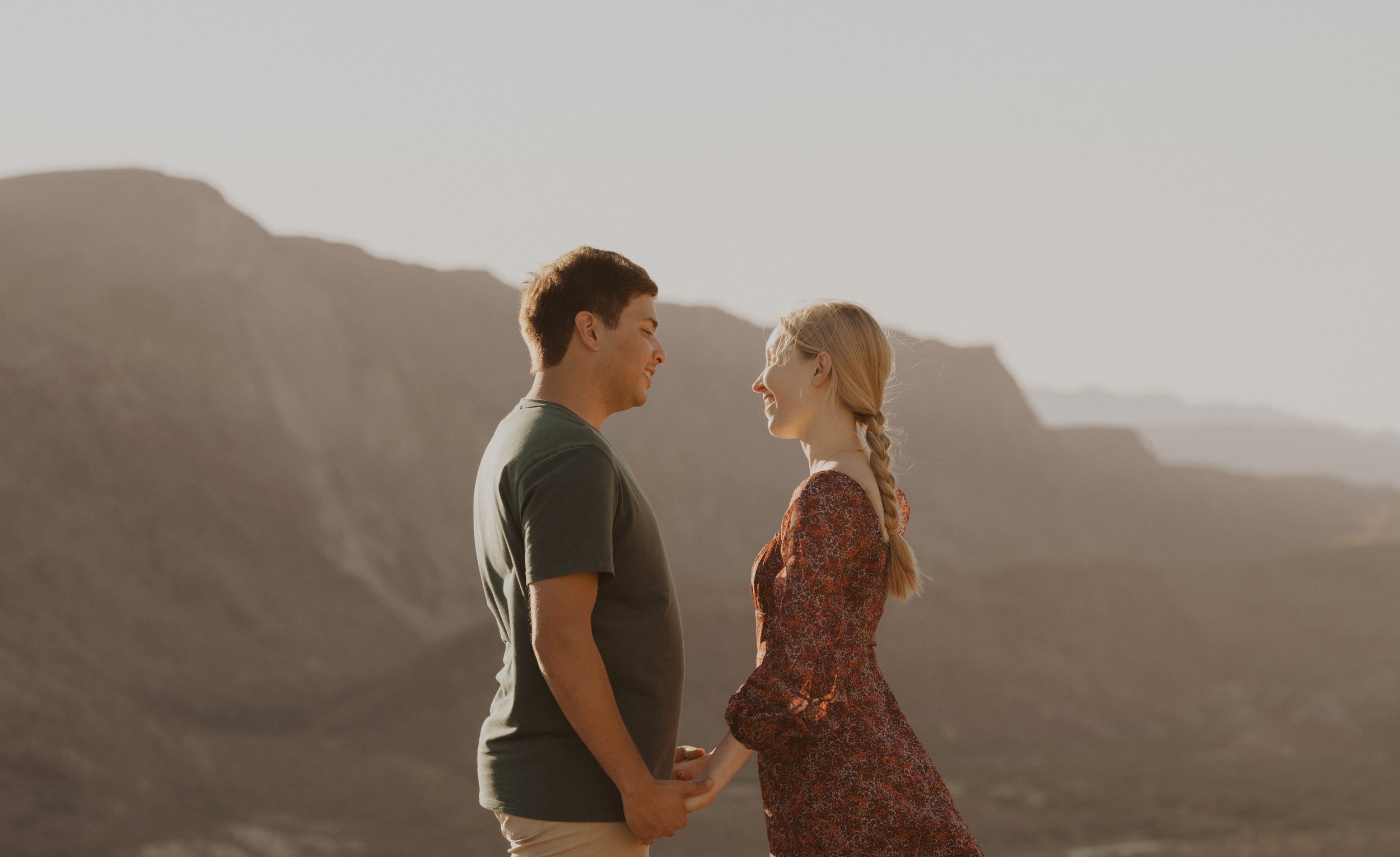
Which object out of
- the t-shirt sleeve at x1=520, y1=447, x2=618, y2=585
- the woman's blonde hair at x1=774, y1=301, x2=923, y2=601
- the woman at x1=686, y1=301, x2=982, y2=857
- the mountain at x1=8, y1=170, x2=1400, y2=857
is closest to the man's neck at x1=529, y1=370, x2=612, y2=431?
the t-shirt sleeve at x1=520, y1=447, x2=618, y2=585

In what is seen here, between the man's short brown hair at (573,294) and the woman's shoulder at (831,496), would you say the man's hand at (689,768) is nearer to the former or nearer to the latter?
the woman's shoulder at (831,496)

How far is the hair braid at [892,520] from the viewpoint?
2.79 m

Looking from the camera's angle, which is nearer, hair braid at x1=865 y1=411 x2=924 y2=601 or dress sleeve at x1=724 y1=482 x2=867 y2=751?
dress sleeve at x1=724 y1=482 x2=867 y2=751

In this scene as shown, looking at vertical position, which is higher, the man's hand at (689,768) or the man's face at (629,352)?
the man's face at (629,352)

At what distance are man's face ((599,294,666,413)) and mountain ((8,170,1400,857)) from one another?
49.3 ft

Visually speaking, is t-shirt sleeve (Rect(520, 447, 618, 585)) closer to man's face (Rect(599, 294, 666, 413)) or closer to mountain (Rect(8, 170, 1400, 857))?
man's face (Rect(599, 294, 666, 413))

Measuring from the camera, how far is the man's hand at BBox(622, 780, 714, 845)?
2.54 metres

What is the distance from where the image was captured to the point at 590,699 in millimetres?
2486

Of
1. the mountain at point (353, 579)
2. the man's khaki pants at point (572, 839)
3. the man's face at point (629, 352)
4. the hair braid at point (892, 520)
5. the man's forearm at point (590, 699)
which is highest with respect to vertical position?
the man's face at point (629, 352)

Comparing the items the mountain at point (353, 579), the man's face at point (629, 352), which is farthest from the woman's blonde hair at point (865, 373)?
the mountain at point (353, 579)

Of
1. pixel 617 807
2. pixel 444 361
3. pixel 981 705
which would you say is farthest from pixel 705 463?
pixel 617 807

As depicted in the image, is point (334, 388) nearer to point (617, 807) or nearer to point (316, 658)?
point (316, 658)

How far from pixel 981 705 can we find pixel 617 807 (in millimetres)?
23584

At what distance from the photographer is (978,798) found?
19109mm
